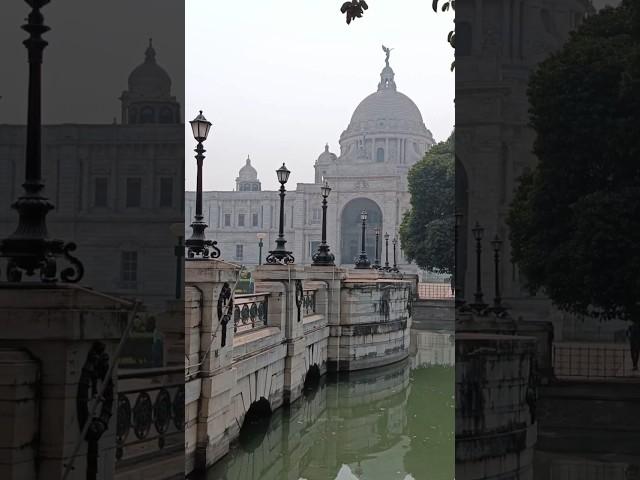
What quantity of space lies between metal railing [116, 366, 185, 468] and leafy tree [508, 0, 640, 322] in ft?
6.67

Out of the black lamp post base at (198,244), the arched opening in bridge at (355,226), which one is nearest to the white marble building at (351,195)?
the arched opening in bridge at (355,226)

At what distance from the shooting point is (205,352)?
9.63m

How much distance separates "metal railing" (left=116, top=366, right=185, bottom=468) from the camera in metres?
3.83

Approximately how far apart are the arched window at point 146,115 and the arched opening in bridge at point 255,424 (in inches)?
358

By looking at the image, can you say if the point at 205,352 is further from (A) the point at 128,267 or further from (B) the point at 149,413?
(A) the point at 128,267

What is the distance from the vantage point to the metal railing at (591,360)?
418cm

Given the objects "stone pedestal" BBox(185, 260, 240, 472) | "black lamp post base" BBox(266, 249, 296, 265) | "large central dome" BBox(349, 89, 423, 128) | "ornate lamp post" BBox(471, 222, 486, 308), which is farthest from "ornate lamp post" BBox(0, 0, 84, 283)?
"large central dome" BBox(349, 89, 423, 128)

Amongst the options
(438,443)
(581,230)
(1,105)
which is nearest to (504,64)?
(581,230)

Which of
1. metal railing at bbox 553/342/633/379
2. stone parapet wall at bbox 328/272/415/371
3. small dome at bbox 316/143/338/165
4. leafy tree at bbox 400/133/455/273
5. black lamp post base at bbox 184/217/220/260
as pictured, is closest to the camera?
metal railing at bbox 553/342/633/379

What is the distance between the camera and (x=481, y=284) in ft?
14.0

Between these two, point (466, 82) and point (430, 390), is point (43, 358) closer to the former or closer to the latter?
point (466, 82)

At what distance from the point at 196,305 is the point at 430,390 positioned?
10921 mm

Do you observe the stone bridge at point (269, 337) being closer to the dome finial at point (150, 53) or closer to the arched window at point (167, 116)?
the arched window at point (167, 116)

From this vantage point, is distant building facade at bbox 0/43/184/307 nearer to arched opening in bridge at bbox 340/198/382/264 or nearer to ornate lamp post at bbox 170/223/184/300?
ornate lamp post at bbox 170/223/184/300
